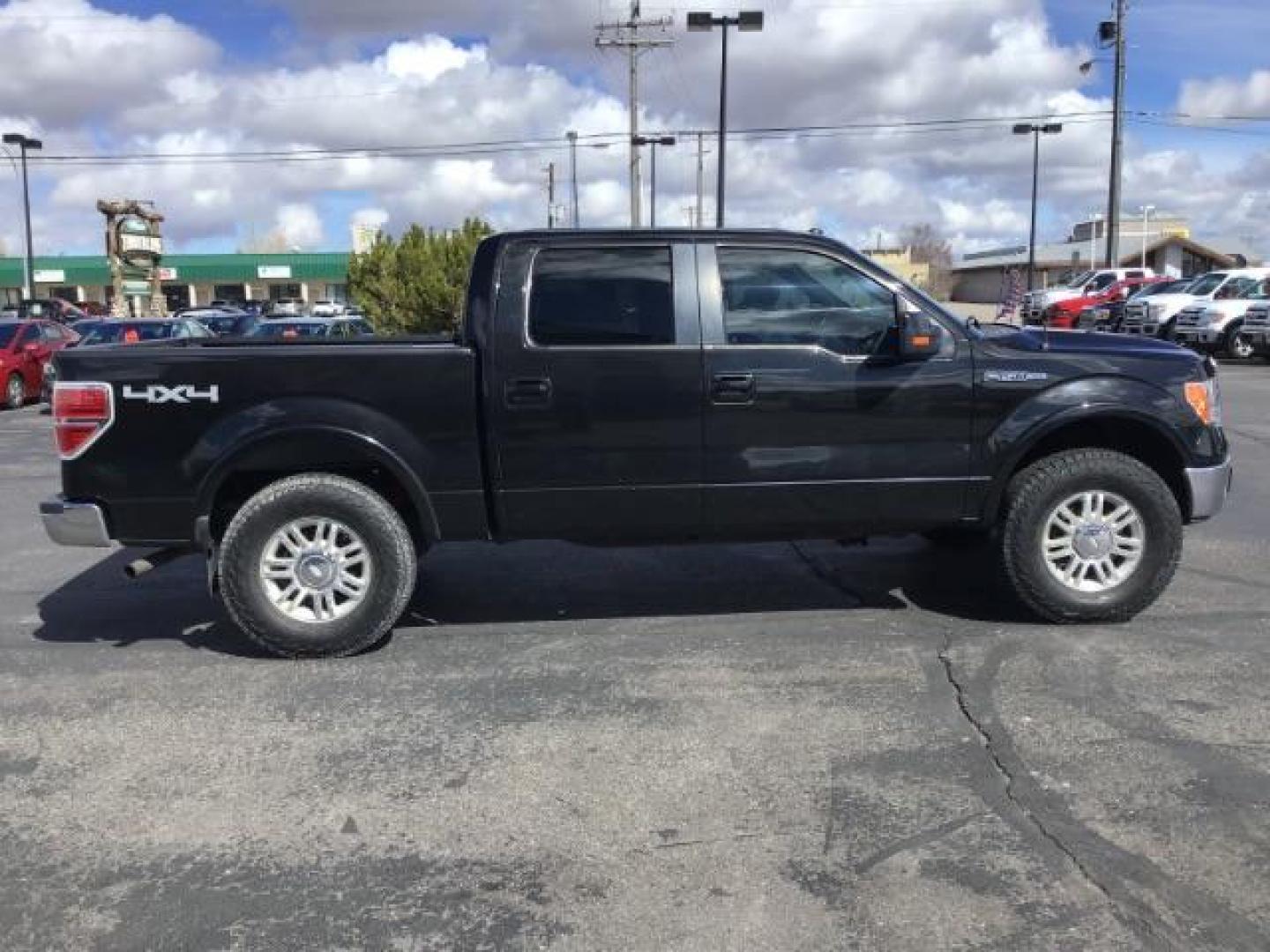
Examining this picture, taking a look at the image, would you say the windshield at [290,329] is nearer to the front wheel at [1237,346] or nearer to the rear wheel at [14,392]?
the rear wheel at [14,392]

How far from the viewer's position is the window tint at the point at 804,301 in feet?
18.2

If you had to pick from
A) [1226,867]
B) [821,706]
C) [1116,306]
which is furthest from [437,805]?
[1116,306]

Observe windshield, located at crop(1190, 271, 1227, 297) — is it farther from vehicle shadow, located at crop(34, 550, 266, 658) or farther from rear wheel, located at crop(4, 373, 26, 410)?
vehicle shadow, located at crop(34, 550, 266, 658)

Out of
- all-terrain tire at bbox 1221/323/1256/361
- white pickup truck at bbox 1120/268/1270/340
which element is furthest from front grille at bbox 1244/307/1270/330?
white pickup truck at bbox 1120/268/1270/340

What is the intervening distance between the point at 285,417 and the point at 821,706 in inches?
107

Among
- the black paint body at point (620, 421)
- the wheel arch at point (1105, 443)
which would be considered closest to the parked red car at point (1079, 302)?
the wheel arch at point (1105, 443)

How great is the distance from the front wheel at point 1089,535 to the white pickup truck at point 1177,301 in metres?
24.6

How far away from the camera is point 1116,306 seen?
3416 cm

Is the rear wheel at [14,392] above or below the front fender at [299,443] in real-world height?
below

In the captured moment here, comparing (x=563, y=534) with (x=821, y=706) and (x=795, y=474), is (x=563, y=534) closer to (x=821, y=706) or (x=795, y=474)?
(x=795, y=474)

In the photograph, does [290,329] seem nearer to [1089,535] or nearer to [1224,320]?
[1089,535]

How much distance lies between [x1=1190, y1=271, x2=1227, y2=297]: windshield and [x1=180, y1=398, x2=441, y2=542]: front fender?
28.0 m

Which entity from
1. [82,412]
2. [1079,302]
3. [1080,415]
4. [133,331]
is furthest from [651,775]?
[1079,302]

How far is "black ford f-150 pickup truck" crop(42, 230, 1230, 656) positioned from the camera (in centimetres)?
531
